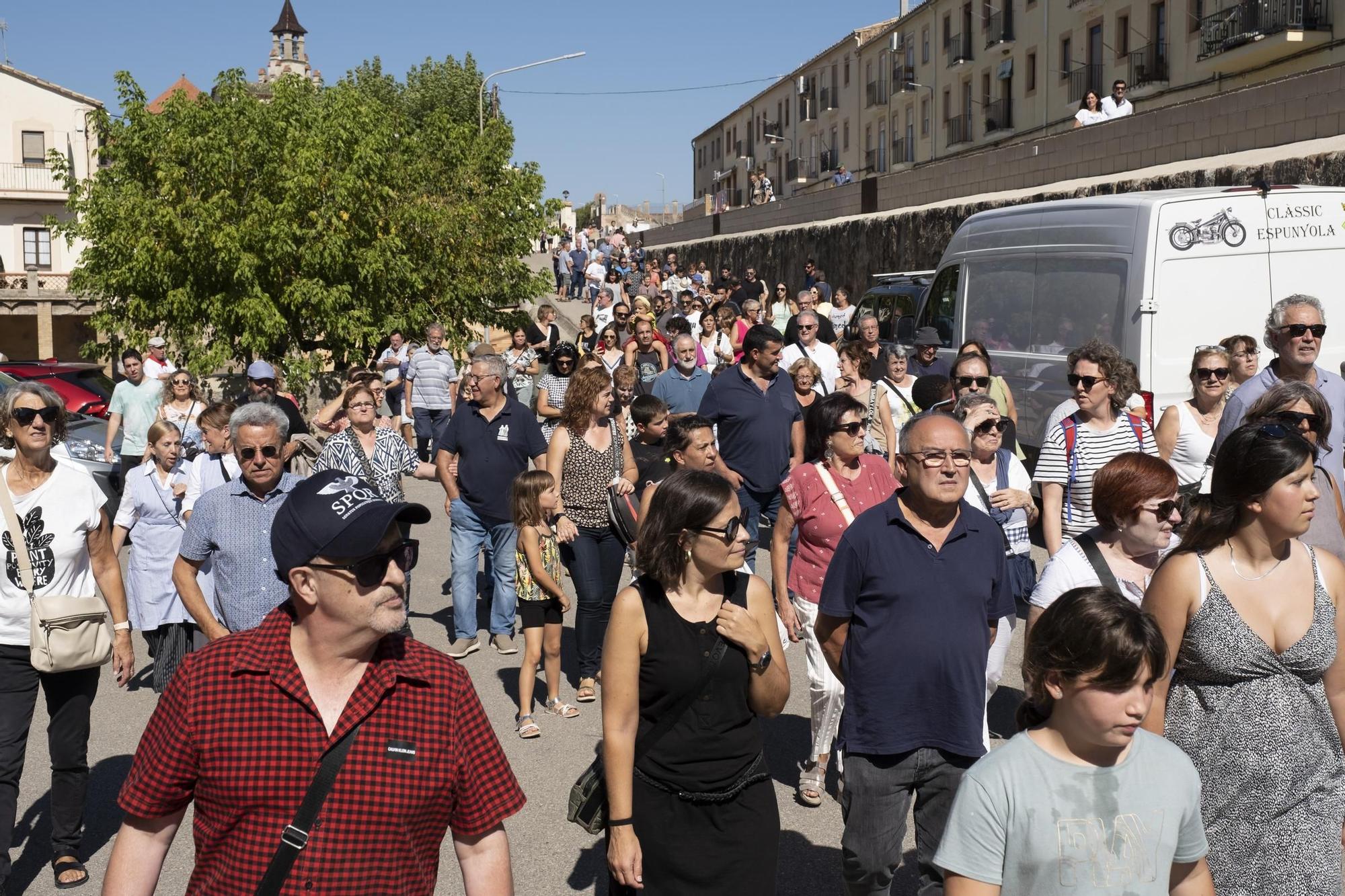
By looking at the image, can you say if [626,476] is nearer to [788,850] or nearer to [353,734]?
[788,850]

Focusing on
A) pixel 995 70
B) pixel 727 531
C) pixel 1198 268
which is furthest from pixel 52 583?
pixel 995 70

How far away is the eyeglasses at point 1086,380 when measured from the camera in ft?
21.1

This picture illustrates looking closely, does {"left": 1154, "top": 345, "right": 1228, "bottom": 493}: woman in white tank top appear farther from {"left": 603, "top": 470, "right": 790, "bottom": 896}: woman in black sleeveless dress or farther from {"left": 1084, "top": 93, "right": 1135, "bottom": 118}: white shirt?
{"left": 1084, "top": 93, "right": 1135, "bottom": 118}: white shirt

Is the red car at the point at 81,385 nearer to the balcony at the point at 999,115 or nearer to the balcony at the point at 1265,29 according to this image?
the balcony at the point at 1265,29

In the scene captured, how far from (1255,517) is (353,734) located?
2.37m

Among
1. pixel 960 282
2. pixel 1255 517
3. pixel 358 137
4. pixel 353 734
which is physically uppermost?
pixel 358 137

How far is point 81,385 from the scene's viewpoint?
797 inches

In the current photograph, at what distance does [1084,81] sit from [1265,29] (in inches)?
415

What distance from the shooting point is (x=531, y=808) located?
A: 608cm

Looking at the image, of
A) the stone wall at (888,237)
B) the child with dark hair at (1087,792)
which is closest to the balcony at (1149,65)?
the stone wall at (888,237)

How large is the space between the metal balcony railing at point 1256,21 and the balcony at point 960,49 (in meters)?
17.2

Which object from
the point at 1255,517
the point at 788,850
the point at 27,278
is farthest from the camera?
the point at 27,278

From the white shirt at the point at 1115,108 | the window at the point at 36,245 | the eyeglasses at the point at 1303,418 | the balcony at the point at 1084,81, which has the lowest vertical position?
the eyeglasses at the point at 1303,418

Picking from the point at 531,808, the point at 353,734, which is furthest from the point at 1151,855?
the point at 531,808
